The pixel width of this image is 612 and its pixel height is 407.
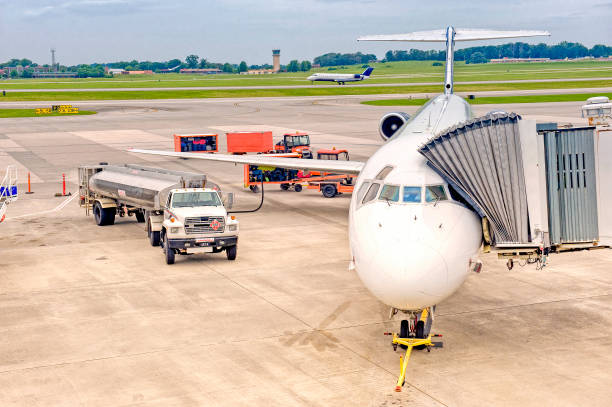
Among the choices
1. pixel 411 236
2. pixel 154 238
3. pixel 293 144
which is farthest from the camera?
pixel 293 144

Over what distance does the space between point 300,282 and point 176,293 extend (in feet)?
11.9

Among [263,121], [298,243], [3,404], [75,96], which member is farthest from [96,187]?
[75,96]

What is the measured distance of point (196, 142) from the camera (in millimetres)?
55531

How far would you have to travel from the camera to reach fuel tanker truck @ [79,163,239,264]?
24719 mm

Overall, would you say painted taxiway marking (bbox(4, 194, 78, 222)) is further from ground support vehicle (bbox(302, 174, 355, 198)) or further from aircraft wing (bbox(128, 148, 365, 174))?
ground support vehicle (bbox(302, 174, 355, 198))

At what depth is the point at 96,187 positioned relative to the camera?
3181 cm

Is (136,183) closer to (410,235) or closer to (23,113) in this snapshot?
(410,235)

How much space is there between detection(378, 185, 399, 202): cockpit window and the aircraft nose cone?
1.06 metres

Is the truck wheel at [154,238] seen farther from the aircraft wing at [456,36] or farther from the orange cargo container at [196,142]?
the orange cargo container at [196,142]

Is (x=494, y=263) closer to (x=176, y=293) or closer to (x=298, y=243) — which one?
(x=298, y=243)

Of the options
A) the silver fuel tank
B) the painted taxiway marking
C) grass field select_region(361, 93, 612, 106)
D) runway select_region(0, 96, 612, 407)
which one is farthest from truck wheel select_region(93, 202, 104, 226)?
grass field select_region(361, 93, 612, 106)

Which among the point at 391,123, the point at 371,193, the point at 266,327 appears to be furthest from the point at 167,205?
the point at 371,193

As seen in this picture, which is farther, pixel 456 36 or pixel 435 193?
pixel 456 36

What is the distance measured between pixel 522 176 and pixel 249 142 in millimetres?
35458
